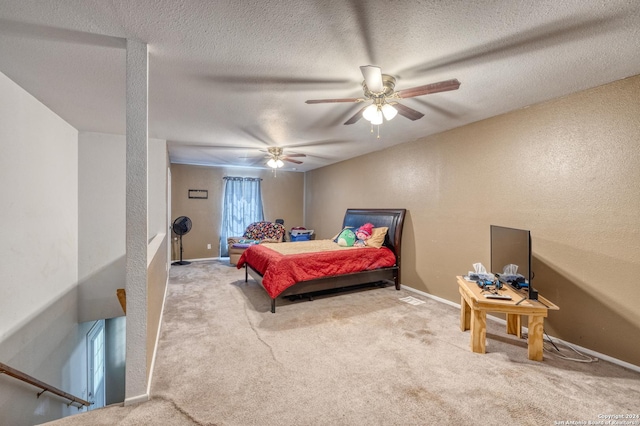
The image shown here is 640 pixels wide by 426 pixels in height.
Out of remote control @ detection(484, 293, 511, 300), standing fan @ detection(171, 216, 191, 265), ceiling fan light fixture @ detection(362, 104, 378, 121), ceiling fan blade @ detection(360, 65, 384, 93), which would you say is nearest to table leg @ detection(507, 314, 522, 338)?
remote control @ detection(484, 293, 511, 300)

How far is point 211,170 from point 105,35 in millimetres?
5182

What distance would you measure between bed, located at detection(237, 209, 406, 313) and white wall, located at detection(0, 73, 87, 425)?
87.2 inches

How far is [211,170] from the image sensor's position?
673cm

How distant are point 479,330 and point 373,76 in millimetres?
2294

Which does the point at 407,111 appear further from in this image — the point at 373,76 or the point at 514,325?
the point at 514,325

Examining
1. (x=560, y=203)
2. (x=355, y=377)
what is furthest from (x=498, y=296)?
(x=355, y=377)

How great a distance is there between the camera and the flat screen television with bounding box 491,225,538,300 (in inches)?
92.3

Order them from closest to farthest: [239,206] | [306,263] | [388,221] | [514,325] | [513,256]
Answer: [513,256] → [514,325] → [306,263] → [388,221] → [239,206]

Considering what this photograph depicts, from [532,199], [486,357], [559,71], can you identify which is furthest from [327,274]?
[559,71]

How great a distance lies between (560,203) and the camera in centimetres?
262

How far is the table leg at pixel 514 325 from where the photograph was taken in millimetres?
2697

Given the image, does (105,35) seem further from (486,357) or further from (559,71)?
(486,357)

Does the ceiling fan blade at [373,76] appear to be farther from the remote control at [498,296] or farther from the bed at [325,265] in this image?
the bed at [325,265]

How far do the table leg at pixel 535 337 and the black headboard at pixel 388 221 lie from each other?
83.3 inches
